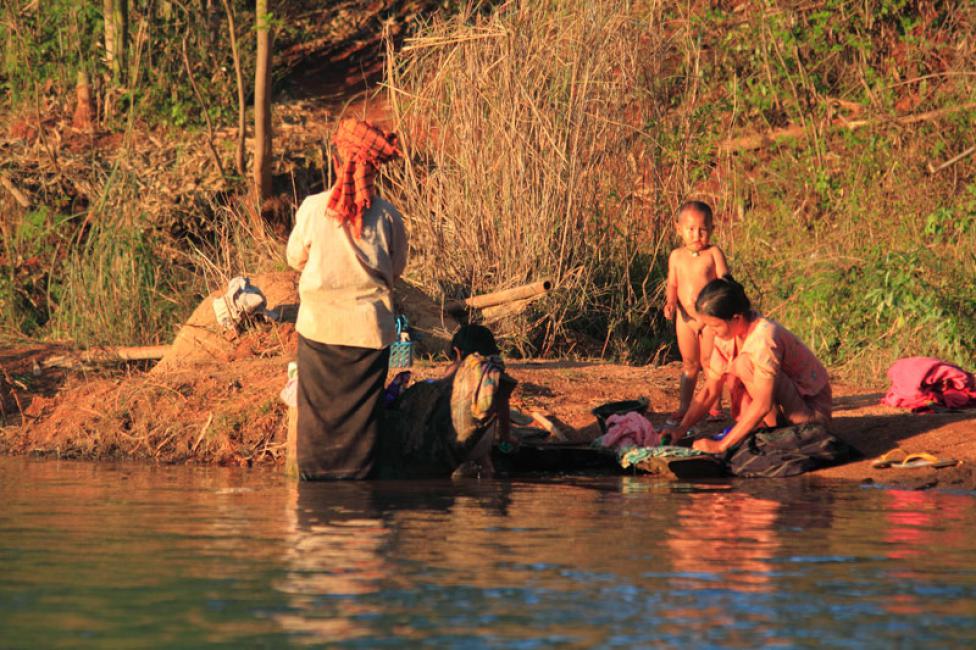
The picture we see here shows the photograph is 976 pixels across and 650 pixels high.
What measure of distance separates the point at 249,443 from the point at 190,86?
10.3 metres

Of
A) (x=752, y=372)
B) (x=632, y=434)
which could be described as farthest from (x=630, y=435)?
(x=752, y=372)

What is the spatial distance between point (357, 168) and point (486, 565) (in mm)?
2807

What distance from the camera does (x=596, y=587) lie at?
17.6 ft

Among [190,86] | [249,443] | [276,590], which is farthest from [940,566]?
[190,86]

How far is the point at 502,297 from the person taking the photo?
1234 cm

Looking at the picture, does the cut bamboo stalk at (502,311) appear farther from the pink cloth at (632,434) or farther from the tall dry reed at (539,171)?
the pink cloth at (632,434)

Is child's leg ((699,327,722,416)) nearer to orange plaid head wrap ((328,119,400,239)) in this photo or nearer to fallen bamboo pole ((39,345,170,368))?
orange plaid head wrap ((328,119,400,239))

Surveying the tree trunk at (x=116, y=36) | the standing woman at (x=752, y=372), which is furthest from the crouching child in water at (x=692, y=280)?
the tree trunk at (x=116, y=36)

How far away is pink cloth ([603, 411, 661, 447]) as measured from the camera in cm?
920

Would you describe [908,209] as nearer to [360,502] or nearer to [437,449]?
[437,449]

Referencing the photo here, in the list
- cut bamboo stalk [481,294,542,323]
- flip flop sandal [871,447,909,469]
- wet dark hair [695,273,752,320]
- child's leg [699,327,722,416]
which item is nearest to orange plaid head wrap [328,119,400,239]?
wet dark hair [695,273,752,320]

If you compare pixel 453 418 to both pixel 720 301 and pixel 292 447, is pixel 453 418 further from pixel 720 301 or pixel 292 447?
pixel 720 301

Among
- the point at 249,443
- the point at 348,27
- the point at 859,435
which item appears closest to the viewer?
the point at 859,435

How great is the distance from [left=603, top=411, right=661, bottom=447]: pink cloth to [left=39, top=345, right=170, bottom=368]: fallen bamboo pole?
4454 millimetres
